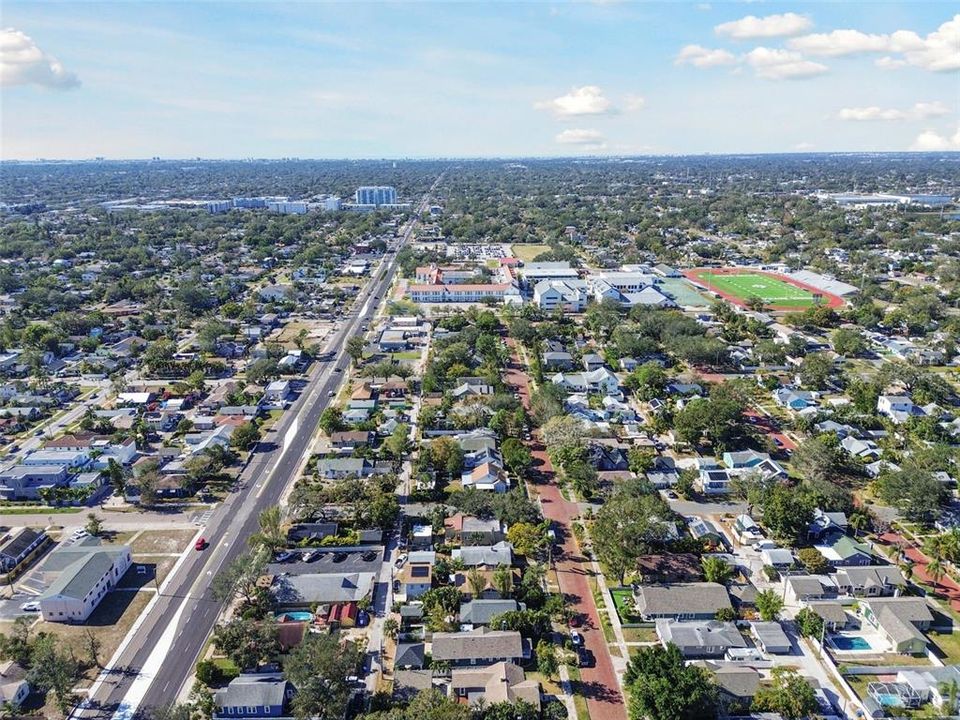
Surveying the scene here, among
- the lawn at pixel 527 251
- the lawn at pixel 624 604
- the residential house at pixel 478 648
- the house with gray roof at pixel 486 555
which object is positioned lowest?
the lawn at pixel 624 604

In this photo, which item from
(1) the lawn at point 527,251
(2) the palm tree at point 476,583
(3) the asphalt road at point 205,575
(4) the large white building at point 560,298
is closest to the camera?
(3) the asphalt road at point 205,575

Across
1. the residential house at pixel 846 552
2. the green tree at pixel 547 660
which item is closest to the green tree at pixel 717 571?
the residential house at pixel 846 552

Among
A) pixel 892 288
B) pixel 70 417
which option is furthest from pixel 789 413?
pixel 70 417

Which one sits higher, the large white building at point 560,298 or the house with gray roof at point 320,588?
the large white building at point 560,298

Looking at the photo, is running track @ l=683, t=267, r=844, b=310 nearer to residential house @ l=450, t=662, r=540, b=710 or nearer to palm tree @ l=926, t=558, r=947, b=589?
palm tree @ l=926, t=558, r=947, b=589

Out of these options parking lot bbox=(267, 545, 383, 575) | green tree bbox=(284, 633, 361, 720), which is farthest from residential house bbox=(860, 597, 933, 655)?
parking lot bbox=(267, 545, 383, 575)

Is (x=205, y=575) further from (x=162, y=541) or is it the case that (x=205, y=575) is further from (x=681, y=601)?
(x=681, y=601)

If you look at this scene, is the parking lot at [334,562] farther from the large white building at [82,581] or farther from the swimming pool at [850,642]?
the swimming pool at [850,642]
